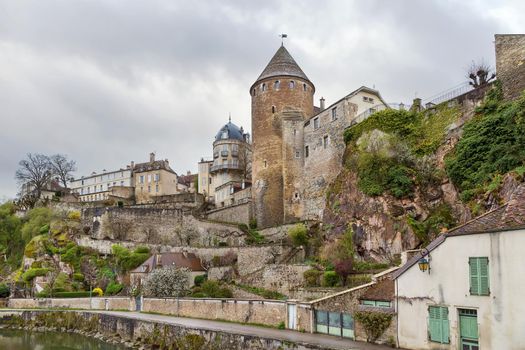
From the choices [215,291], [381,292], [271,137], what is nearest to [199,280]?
[215,291]

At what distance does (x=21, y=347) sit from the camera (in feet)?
94.9

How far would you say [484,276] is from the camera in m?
13.3

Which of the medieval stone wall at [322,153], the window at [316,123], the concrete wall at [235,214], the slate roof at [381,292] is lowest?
the slate roof at [381,292]

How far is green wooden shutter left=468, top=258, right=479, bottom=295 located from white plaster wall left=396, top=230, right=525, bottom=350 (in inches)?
4.7

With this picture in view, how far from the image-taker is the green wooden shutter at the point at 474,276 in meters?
13.5

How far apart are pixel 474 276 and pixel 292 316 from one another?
9.49 metres

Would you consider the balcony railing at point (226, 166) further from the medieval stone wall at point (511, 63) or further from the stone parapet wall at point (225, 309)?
the medieval stone wall at point (511, 63)

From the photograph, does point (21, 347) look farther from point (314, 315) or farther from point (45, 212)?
point (45, 212)

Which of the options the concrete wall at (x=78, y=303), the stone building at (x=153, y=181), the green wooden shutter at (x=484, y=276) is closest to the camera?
the green wooden shutter at (x=484, y=276)

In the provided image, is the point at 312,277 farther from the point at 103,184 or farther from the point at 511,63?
the point at 103,184

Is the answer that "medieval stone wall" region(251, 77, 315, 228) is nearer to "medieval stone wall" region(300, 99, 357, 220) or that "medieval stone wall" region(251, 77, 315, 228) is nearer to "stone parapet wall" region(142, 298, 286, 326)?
"medieval stone wall" region(300, 99, 357, 220)

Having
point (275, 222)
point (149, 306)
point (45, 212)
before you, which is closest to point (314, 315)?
point (149, 306)

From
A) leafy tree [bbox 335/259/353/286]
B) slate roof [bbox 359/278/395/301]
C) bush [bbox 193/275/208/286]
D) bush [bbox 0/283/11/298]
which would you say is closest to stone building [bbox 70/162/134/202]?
bush [bbox 0/283/11/298]

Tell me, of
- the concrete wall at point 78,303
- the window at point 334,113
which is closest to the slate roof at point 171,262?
the concrete wall at point 78,303
